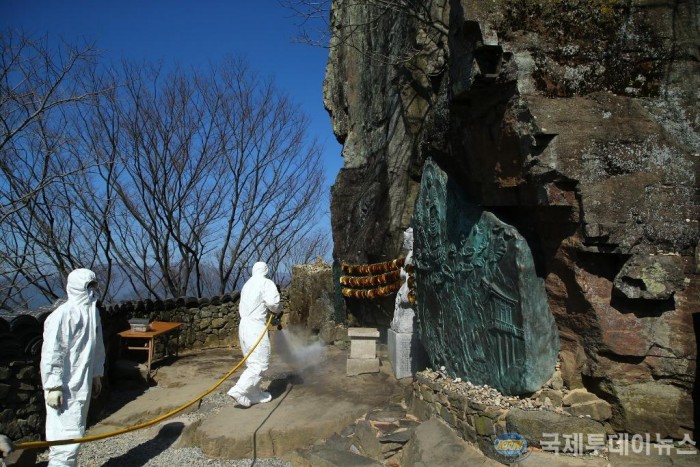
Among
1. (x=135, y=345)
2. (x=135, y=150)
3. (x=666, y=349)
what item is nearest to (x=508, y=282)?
(x=666, y=349)

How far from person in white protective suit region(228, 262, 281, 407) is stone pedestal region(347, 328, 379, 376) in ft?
4.82

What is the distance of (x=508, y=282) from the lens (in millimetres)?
4180

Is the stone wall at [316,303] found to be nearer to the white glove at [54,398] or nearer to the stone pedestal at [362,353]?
the stone pedestal at [362,353]

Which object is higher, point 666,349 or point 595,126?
point 595,126

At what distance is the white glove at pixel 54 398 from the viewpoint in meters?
4.19

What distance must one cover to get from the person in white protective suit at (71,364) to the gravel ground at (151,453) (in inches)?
40.9

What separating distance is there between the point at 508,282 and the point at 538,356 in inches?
24.8

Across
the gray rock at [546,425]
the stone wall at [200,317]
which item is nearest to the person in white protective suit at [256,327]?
the gray rock at [546,425]

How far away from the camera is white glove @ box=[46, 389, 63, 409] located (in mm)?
4191

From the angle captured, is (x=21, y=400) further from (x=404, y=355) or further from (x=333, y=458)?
(x=404, y=355)

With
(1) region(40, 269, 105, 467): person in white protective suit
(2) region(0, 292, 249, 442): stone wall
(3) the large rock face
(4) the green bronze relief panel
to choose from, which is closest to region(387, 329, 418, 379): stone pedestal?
(4) the green bronze relief panel

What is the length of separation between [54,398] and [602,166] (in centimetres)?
479

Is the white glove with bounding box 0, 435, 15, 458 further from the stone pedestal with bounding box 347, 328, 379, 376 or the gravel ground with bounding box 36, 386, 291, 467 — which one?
the stone pedestal with bounding box 347, 328, 379, 376

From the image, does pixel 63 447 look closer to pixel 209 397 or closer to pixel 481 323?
pixel 209 397
